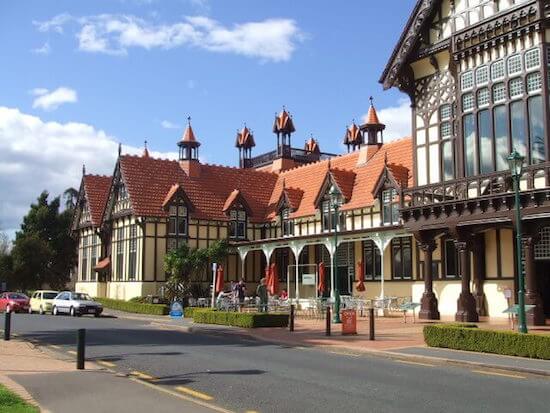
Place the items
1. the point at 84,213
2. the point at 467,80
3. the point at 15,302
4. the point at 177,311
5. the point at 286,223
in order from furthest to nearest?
the point at 84,213, the point at 286,223, the point at 15,302, the point at 177,311, the point at 467,80

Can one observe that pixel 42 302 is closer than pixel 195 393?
No

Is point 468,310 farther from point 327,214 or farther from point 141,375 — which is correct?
point 327,214

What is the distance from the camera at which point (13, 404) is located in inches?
322

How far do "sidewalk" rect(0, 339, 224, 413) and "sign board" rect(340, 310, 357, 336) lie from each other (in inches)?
360

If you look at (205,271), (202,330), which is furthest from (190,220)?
(202,330)

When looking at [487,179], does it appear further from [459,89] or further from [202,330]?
[202,330]

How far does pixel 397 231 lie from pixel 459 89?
24.7ft

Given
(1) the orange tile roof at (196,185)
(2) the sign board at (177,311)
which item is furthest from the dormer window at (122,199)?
(2) the sign board at (177,311)

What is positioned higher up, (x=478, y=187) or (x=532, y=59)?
(x=532, y=59)

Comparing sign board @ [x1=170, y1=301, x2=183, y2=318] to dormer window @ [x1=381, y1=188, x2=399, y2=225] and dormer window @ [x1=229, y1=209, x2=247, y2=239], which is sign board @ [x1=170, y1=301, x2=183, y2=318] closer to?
dormer window @ [x1=381, y1=188, x2=399, y2=225]

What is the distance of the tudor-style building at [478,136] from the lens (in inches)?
865

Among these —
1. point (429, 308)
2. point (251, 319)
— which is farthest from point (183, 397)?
point (429, 308)

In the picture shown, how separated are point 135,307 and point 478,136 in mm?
22884

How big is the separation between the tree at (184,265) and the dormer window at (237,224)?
455 centimetres
